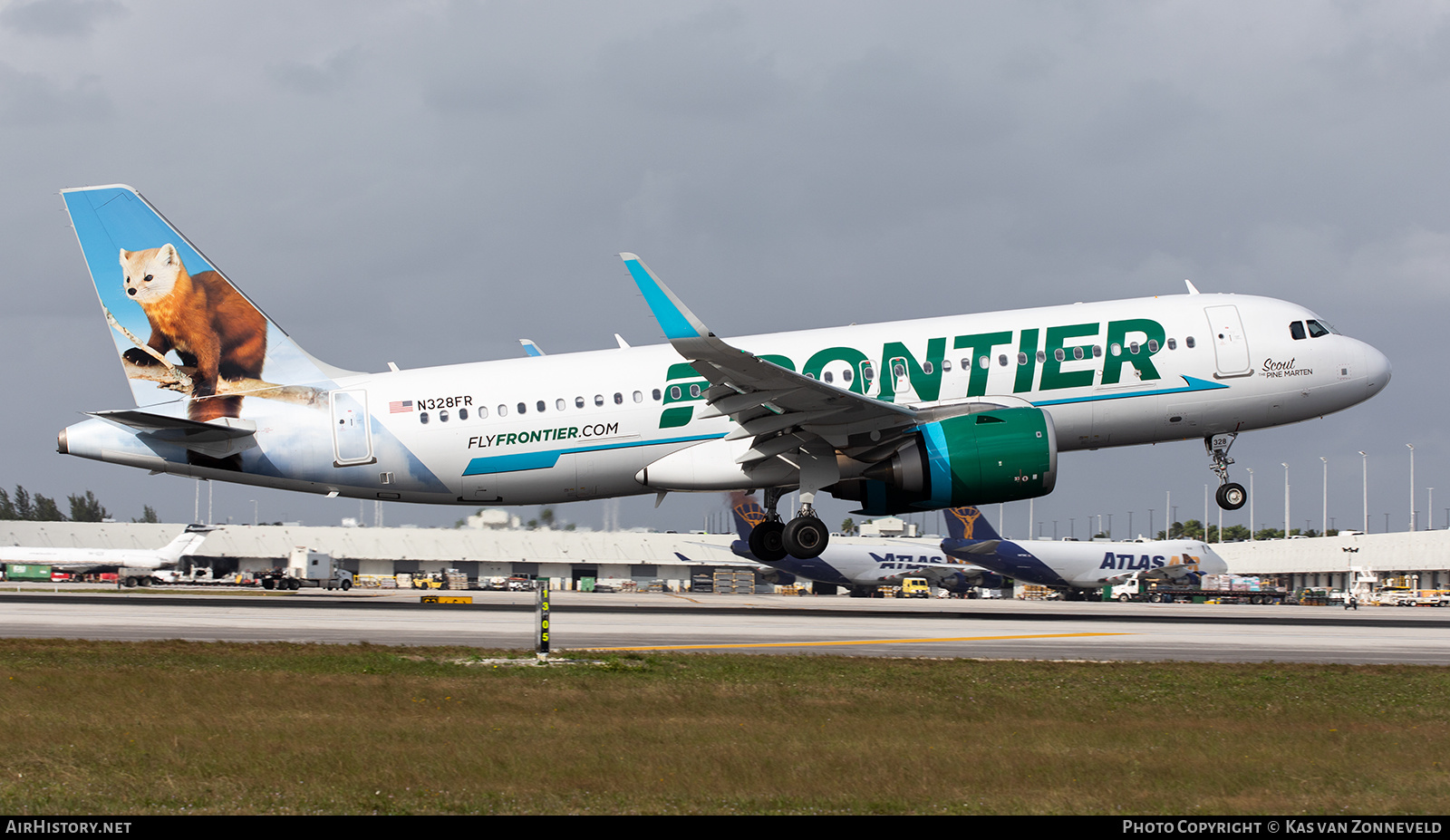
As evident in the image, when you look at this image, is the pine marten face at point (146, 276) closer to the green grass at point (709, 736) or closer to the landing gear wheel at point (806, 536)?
the green grass at point (709, 736)

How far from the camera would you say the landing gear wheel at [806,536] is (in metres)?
31.1

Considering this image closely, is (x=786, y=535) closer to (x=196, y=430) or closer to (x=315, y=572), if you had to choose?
(x=196, y=430)

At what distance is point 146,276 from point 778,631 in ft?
61.8

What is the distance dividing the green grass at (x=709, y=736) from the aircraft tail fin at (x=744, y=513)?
19.2 m

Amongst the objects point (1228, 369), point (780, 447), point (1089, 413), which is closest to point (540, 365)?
point (780, 447)

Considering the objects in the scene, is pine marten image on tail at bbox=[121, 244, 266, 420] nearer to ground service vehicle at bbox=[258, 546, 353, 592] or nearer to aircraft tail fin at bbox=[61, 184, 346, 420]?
aircraft tail fin at bbox=[61, 184, 346, 420]

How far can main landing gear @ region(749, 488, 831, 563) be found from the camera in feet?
102

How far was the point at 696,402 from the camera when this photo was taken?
31.4 metres

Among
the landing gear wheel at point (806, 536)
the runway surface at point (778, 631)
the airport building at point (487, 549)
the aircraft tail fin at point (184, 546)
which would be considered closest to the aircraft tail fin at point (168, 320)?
the runway surface at point (778, 631)

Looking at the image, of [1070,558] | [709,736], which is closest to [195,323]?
[709,736]

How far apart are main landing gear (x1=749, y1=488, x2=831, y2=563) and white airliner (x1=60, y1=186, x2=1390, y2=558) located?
0.33 feet

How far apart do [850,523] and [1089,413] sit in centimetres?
12480
